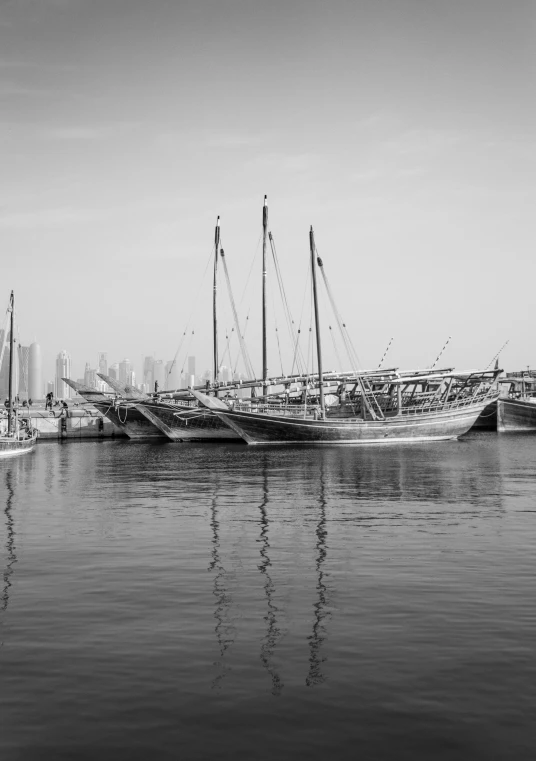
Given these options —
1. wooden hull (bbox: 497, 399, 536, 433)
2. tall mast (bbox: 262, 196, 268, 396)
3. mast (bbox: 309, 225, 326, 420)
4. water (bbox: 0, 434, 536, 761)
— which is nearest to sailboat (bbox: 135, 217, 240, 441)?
tall mast (bbox: 262, 196, 268, 396)

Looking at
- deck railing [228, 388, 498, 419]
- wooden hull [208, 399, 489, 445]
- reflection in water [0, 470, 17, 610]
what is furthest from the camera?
deck railing [228, 388, 498, 419]

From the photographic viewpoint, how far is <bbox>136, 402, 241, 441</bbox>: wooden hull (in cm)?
7962

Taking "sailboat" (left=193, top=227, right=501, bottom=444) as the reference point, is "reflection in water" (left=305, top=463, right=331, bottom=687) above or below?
below

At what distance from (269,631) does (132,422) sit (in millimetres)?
77590

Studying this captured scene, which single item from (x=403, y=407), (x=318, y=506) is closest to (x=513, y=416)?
(x=403, y=407)

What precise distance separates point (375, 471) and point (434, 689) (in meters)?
34.1

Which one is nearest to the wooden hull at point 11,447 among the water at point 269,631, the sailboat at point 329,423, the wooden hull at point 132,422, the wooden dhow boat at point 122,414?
the sailboat at point 329,423

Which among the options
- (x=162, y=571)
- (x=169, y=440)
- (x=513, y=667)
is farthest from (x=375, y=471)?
(x=169, y=440)

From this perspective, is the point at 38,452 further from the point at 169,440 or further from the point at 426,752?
the point at 426,752

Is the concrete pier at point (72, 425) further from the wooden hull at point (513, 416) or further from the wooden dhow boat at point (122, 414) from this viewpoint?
the wooden hull at point (513, 416)

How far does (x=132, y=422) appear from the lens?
88812 mm

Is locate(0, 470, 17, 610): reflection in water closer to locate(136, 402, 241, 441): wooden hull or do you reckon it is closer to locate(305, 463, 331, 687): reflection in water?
locate(305, 463, 331, 687): reflection in water

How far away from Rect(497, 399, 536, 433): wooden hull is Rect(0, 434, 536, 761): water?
261ft

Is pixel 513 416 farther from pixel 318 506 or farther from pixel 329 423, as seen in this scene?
pixel 318 506
